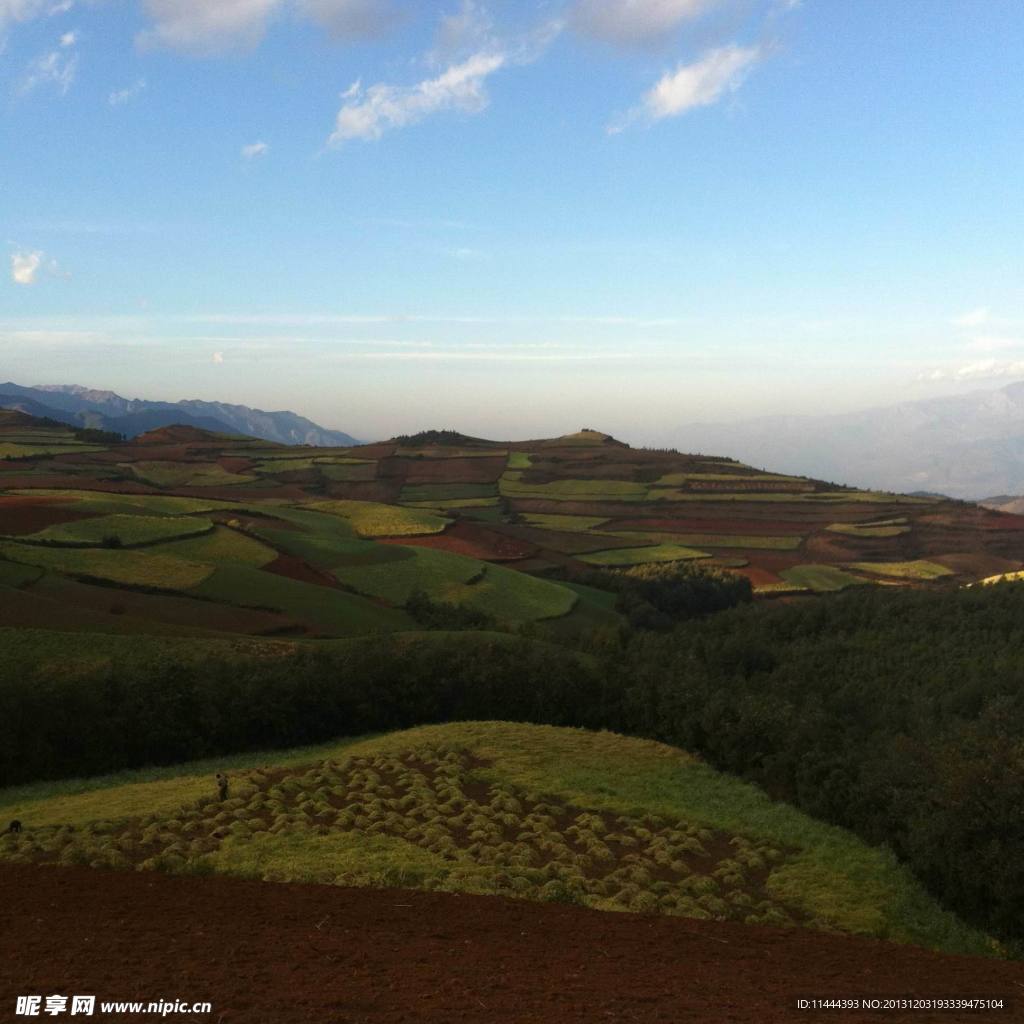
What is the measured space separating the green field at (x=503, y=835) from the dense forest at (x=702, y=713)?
1.68 meters

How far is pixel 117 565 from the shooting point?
7588 cm

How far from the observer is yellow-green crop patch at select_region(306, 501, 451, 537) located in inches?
4739

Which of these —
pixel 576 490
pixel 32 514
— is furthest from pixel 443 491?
pixel 32 514

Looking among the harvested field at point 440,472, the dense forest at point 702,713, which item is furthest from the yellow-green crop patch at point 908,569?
the harvested field at point 440,472

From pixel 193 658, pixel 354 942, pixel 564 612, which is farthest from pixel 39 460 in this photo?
pixel 354 942

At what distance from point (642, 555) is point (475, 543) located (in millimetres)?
27546

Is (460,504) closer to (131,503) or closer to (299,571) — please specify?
(131,503)

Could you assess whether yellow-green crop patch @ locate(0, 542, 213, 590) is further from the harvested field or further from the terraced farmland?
the harvested field

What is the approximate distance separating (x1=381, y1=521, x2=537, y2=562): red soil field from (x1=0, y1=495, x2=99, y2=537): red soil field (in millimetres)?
35945

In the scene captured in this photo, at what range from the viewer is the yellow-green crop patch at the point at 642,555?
127 metres

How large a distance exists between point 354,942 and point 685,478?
174649mm

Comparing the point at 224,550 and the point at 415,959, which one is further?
the point at 224,550

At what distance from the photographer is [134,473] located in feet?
518

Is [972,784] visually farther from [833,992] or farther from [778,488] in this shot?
[778,488]
